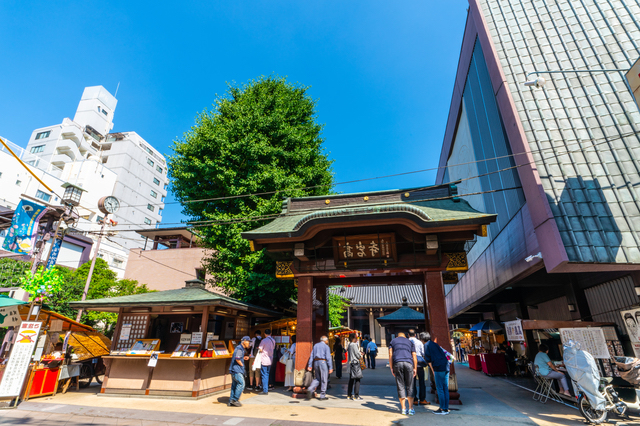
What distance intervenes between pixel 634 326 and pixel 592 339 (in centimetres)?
88

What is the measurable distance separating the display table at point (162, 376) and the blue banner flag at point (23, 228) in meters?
7.61

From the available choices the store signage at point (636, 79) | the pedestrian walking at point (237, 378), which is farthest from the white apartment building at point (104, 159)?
the store signage at point (636, 79)

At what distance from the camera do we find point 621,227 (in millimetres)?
7398

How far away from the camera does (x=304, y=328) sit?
967 cm

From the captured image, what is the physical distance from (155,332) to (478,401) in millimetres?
10380

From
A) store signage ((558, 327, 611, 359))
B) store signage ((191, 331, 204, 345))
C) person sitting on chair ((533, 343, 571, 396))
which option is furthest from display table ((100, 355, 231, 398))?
store signage ((558, 327, 611, 359))

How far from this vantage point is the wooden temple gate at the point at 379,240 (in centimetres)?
834

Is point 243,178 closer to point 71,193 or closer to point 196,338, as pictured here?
point 196,338

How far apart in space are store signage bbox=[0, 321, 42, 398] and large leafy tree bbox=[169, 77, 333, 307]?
18.8 feet

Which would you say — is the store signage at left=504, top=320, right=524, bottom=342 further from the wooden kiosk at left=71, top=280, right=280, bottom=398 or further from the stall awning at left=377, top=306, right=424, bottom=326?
the wooden kiosk at left=71, top=280, right=280, bottom=398

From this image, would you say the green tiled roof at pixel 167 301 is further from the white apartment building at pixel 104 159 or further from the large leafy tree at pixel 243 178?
the white apartment building at pixel 104 159

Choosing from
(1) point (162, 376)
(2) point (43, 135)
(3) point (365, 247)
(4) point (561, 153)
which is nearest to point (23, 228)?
(1) point (162, 376)

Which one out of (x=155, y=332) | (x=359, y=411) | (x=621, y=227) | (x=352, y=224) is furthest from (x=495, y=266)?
(x=155, y=332)

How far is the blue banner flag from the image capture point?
13234mm
